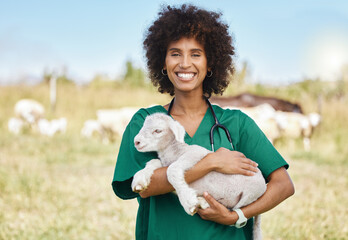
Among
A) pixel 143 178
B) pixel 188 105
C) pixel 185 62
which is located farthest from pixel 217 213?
pixel 185 62

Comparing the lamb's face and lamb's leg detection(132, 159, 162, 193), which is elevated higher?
the lamb's face

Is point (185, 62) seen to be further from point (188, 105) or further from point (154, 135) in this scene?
point (154, 135)

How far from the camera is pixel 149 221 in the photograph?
1.94 meters

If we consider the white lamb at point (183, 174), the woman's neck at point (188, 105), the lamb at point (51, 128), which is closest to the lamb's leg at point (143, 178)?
the white lamb at point (183, 174)

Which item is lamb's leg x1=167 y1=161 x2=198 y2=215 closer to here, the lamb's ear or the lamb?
the lamb's ear

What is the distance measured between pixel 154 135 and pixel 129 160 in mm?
215

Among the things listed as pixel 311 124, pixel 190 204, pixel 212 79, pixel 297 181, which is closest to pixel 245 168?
pixel 190 204

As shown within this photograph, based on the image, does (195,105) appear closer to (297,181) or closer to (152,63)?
(152,63)

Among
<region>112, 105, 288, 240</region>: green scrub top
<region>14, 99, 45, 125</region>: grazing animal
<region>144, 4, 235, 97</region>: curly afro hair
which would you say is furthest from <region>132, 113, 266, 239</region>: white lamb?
<region>14, 99, 45, 125</region>: grazing animal

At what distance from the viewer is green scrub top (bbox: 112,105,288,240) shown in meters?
1.85

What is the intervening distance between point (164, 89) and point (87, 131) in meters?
11.2

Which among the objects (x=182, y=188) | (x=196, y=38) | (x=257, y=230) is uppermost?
(x=196, y=38)

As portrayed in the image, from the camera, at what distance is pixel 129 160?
194 centimetres

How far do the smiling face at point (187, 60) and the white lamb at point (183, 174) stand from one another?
26 cm
